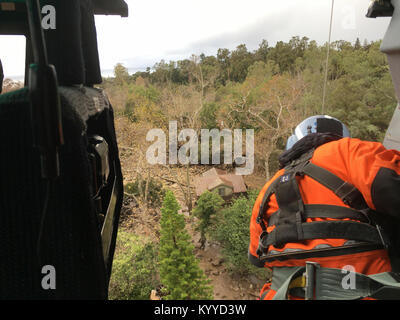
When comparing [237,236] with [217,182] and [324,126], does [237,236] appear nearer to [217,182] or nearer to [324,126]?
[217,182]

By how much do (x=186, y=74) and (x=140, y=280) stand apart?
48.5 feet

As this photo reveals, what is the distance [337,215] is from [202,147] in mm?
16529

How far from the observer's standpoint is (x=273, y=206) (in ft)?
3.60

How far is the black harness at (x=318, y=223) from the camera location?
863mm

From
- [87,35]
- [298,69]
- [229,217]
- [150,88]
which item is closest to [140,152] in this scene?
[229,217]

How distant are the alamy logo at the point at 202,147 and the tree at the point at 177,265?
6442 mm

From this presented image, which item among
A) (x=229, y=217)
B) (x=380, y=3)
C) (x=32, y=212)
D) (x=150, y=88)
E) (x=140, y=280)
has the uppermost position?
(x=380, y=3)

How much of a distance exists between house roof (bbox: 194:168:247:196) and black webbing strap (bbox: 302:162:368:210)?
1374 cm

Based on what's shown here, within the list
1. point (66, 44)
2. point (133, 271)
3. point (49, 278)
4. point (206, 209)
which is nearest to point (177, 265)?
point (133, 271)

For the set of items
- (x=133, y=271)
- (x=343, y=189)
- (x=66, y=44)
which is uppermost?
(x=66, y=44)

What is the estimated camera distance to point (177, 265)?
7559 millimetres

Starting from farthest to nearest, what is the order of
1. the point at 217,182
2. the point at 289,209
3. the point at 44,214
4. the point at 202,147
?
the point at 202,147 < the point at 217,182 < the point at 289,209 < the point at 44,214
